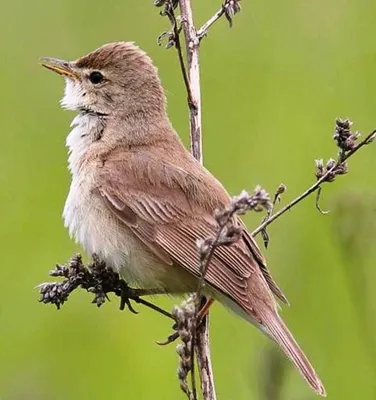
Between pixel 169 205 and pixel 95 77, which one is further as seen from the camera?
pixel 95 77

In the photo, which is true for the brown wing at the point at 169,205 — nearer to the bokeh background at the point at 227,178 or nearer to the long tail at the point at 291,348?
the long tail at the point at 291,348

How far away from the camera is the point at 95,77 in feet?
24.9

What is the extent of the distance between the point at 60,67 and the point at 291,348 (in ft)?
7.68

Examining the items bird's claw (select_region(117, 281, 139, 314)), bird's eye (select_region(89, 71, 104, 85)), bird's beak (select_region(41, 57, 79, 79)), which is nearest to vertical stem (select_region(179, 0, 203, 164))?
bird's claw (select_region(117, 281, 139, 314))

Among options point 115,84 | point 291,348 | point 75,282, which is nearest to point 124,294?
point 75,282

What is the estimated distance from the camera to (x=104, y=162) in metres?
7.19

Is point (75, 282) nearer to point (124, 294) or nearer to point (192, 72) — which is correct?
point (124, 294)

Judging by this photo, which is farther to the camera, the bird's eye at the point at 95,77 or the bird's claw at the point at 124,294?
the bird's eye at the point at 95,77

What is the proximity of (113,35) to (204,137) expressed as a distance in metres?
1.21

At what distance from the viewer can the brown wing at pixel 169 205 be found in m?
6.72

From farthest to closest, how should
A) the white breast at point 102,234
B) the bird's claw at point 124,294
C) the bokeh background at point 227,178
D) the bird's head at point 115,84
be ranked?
the bokeh background at point 227,178 → the bird's head at point 115,84 → the white breast at point 102,234 → the bird's claw at point 124,294

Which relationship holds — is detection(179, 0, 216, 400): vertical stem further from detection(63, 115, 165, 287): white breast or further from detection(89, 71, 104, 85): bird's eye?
detection(89, 71, 104, 85): bird's eye

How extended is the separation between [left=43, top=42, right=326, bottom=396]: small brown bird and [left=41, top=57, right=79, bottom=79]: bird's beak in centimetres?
7

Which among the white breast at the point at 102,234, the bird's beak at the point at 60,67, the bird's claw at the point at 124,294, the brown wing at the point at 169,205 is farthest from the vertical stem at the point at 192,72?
the bird's beak at the point at 60,67
